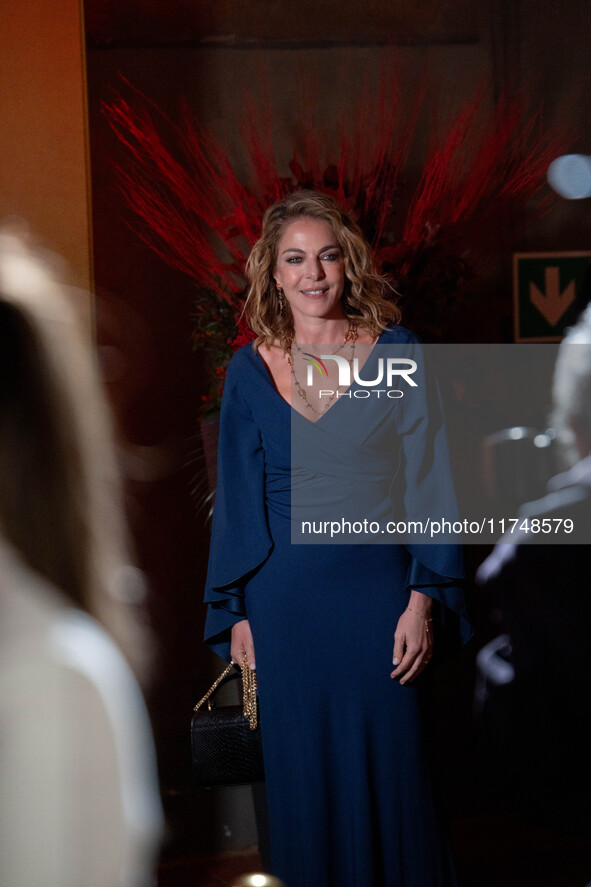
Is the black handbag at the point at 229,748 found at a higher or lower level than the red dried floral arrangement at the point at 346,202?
lower

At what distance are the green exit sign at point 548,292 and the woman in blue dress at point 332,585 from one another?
1.05m

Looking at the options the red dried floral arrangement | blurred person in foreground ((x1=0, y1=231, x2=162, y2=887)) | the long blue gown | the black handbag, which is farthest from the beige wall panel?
blurred person in foreground ((x1=0, y1=231, x2=162, y2=887))

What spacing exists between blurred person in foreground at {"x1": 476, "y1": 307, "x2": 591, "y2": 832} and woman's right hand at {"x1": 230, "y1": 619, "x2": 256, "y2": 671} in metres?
0.55

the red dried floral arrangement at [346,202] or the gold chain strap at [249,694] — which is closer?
the gold chain strap at [249,694]

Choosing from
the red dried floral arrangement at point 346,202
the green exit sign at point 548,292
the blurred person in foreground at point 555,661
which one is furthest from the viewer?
the green exit sign at point 548,292

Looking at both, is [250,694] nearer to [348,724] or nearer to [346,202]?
[348,724]

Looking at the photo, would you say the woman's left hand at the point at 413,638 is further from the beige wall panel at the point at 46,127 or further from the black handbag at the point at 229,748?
the beige wall panel at the point at 46,127

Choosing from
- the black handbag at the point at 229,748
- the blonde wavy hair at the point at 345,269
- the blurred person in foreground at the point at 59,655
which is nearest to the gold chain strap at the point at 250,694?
the black handbag at the point at 229,748

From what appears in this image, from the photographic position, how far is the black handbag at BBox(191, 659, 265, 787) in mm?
2070

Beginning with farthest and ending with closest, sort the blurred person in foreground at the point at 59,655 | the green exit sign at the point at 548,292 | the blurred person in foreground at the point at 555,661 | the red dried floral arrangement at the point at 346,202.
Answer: the green exit sign at the point at 548,292
the red dried floral arrangement at the point at 346,202
the blurred person in foreground at the point at 555,661
the blurred person in foreground at the point at 59,655

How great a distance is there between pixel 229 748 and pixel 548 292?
1.77 metres

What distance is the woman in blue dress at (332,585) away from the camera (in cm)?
189

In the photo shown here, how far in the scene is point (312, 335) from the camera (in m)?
2.05

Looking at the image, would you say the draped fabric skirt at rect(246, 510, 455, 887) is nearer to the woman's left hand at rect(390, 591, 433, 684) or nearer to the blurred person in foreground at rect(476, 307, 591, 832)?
the woman's left hand at rect(390, 591, 433, 684)
